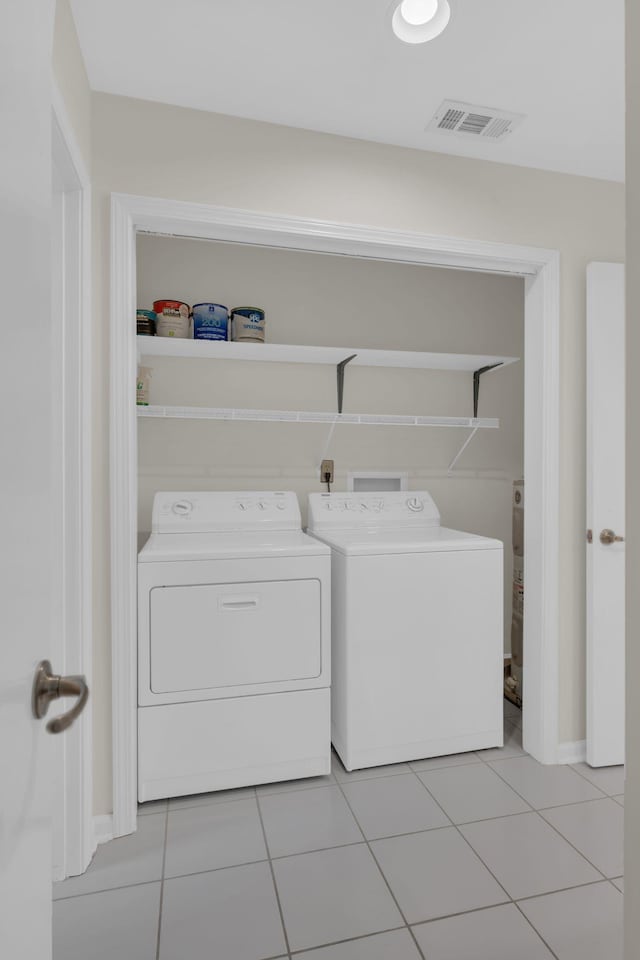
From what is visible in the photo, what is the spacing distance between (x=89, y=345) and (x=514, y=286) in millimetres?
2362

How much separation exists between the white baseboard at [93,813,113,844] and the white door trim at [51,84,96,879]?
87 mm

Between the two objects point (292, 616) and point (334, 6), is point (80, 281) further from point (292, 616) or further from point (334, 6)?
point (292, 616)

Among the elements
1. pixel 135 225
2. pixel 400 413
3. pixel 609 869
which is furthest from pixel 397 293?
pixel 609 869

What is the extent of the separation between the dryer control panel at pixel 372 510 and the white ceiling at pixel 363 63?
1.47 m

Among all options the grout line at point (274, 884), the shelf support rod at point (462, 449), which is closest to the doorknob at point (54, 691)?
the grout line at point (274, 884)

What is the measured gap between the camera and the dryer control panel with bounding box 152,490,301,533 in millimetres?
2301

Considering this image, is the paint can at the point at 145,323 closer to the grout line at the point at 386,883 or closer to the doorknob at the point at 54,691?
the doorknob at the point at 54,691

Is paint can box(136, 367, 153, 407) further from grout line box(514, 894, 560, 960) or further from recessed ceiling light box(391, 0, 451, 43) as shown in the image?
grout line box(514, 894, 560, 960)

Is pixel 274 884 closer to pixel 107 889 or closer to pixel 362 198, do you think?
pixel 107 889

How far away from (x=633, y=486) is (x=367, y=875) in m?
1.39

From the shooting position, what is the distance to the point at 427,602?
82.8 inches

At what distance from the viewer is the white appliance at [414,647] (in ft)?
6.68

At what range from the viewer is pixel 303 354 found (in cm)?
245

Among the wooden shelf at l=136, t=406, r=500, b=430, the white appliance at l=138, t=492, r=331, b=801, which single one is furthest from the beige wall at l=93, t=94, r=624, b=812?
the wooden shelf at l=136, t=406, r=500, b=430
